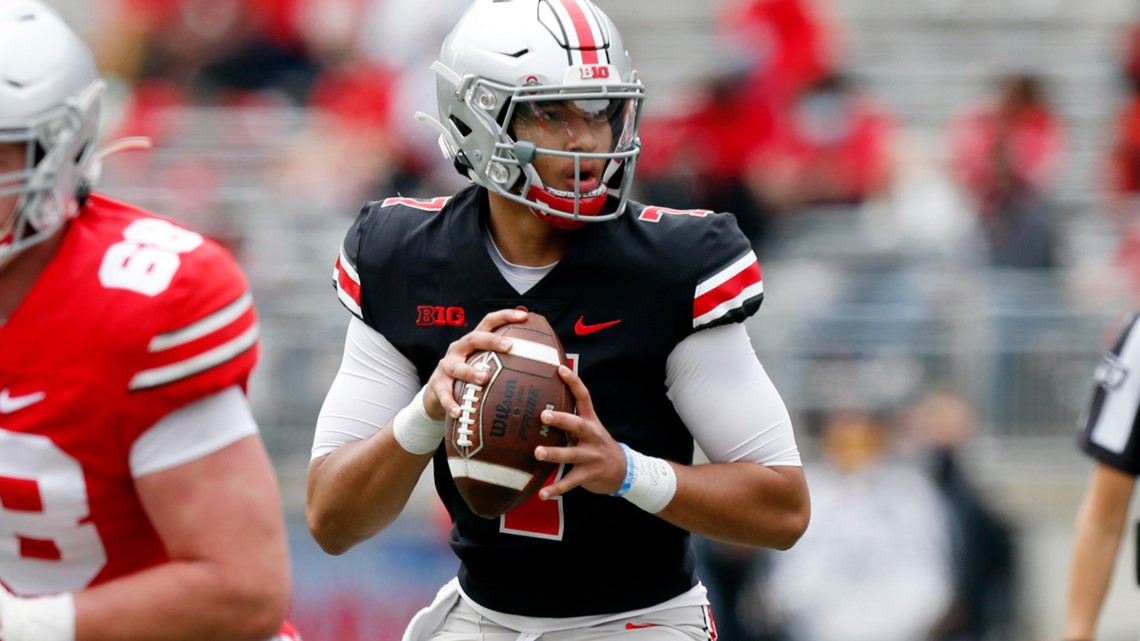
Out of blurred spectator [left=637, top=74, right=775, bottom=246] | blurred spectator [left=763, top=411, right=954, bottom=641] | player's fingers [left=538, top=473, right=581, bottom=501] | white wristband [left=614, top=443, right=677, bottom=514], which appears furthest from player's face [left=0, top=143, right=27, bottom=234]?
blurred spectator [left=637, top=74, right=775, bottom=246]

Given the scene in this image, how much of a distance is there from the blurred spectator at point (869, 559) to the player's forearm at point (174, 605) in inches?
191

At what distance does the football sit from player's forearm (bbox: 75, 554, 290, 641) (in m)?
0.53

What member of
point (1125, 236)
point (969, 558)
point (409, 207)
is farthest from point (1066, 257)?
point (409, 207)

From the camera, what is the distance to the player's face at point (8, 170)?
261cm

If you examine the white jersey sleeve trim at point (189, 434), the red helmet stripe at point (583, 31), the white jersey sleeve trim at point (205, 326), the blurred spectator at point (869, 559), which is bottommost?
the blurred spectator at point (869, 559)

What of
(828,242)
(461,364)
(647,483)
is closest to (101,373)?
(461,364)

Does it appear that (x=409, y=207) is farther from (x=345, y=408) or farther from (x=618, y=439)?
(x=618, y=439)

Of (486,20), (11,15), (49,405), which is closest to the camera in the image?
(49,405)

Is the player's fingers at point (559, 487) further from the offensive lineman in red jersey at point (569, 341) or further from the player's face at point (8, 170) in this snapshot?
the player's face at point (8, 170)

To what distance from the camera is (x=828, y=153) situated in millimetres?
8641

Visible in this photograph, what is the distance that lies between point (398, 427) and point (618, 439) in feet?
1.34

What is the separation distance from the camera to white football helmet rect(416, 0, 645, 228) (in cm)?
318

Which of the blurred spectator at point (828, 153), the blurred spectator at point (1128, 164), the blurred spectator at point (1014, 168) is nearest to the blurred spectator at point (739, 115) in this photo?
the blurred spectator at point (828, 153)

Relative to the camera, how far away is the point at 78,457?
8.38 ft
